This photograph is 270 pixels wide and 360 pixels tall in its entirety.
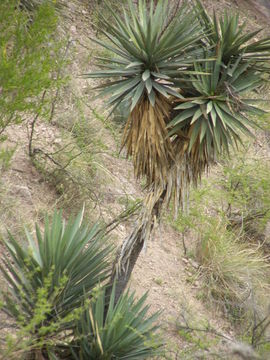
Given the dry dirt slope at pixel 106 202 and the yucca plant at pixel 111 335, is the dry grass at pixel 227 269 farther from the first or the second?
the yucca plant at pixel 111 335

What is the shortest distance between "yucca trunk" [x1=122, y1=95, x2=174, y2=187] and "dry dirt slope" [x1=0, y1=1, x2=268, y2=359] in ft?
3.87

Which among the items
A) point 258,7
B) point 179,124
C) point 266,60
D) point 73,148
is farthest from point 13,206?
point 258,7

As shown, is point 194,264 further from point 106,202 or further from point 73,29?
point 73,29

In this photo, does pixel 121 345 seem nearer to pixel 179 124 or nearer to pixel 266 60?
pixel 179 124

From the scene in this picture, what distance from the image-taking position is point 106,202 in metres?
6.75

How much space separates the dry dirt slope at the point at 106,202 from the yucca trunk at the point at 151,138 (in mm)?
1179

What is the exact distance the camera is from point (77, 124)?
23.6ft

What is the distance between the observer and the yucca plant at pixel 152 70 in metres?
4.04

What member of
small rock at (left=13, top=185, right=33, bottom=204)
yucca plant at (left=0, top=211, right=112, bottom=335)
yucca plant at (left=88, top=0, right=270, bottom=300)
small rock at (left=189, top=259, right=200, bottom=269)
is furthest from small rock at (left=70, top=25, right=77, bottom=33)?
yucca plant at (left=0, top=211, right=112, bottom=335)

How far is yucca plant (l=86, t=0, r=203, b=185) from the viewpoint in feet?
13.3

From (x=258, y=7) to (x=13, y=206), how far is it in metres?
9.25

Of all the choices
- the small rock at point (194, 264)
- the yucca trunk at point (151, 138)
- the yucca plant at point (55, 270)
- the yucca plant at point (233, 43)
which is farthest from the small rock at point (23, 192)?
the yucca plant at point (233, 43)

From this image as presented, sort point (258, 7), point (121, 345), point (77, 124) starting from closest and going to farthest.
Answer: point (121, 345), point (77, 124), point (258, 7)

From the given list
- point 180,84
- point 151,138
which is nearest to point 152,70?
point 180,84
